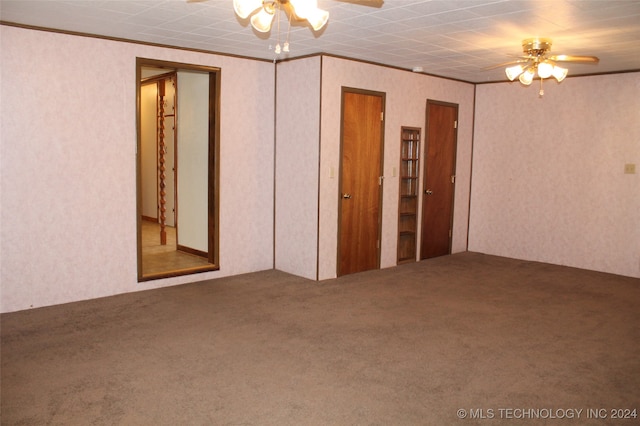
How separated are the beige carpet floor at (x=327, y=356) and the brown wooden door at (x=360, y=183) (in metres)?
0.61

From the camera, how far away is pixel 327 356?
382 centimetres

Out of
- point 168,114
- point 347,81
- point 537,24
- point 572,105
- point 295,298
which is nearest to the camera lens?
point 537,24

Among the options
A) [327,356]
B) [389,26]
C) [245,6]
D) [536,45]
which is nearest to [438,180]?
[536,45]

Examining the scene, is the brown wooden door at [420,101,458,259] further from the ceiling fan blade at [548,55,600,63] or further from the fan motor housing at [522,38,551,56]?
the ceiling fan blade at [548,55,600,63]

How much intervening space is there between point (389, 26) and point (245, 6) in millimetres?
1953

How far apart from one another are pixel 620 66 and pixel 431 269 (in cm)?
330

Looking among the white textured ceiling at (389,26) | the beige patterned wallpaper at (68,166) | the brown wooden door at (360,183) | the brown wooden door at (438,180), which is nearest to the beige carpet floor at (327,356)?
the beige patterned wallpaper at (68,166)

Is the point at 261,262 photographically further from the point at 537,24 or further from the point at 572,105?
the point at 572,105

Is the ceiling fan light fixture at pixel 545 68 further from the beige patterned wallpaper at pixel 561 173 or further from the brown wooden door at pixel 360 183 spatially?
the beige patterned wallpaper at pixel 561 173

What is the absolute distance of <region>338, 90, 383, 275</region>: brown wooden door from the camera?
6.10 metres

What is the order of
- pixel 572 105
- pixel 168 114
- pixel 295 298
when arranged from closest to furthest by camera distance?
pixel 295 298, pixel 572 105, pixel 168 114

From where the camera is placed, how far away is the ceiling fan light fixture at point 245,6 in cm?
282

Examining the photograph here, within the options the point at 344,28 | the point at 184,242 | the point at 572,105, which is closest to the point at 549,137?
the point at 572,105

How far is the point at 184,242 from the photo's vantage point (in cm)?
731
